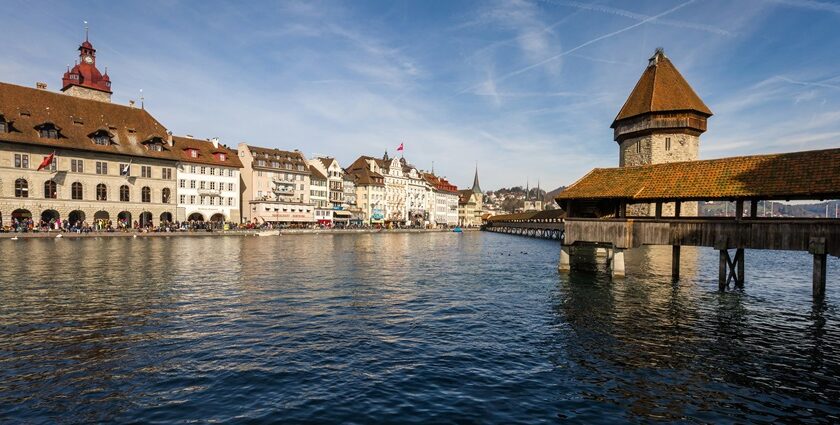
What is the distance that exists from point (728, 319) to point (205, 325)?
65.7ft

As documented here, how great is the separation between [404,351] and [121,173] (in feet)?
212

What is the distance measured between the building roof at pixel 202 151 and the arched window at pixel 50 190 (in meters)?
16.8

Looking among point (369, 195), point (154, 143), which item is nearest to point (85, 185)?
point (154, 143)

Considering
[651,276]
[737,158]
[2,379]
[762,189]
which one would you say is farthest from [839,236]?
[2,379]

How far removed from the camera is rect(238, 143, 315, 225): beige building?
89812 mm

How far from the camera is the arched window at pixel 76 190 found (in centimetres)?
5947

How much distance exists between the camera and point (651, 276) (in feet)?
102

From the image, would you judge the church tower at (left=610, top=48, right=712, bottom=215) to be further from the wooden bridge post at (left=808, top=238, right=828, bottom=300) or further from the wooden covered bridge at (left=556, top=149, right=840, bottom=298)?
the wooden bridge post at (left=808, top=238, right=828, bottom=300)

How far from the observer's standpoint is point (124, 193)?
211ft

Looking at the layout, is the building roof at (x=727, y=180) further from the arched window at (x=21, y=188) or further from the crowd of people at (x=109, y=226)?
the arched window at (x=21, y=188)

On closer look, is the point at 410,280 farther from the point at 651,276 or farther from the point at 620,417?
the point at 620,417

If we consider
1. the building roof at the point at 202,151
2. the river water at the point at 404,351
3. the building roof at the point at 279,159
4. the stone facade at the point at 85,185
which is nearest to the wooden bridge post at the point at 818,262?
the river water at the point at 404,351

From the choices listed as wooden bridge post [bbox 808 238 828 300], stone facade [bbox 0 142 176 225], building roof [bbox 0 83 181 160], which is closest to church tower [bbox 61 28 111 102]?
building roof [bbox 0 83 181 160]

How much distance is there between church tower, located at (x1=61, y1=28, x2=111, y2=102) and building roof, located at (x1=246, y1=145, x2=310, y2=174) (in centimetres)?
2793
